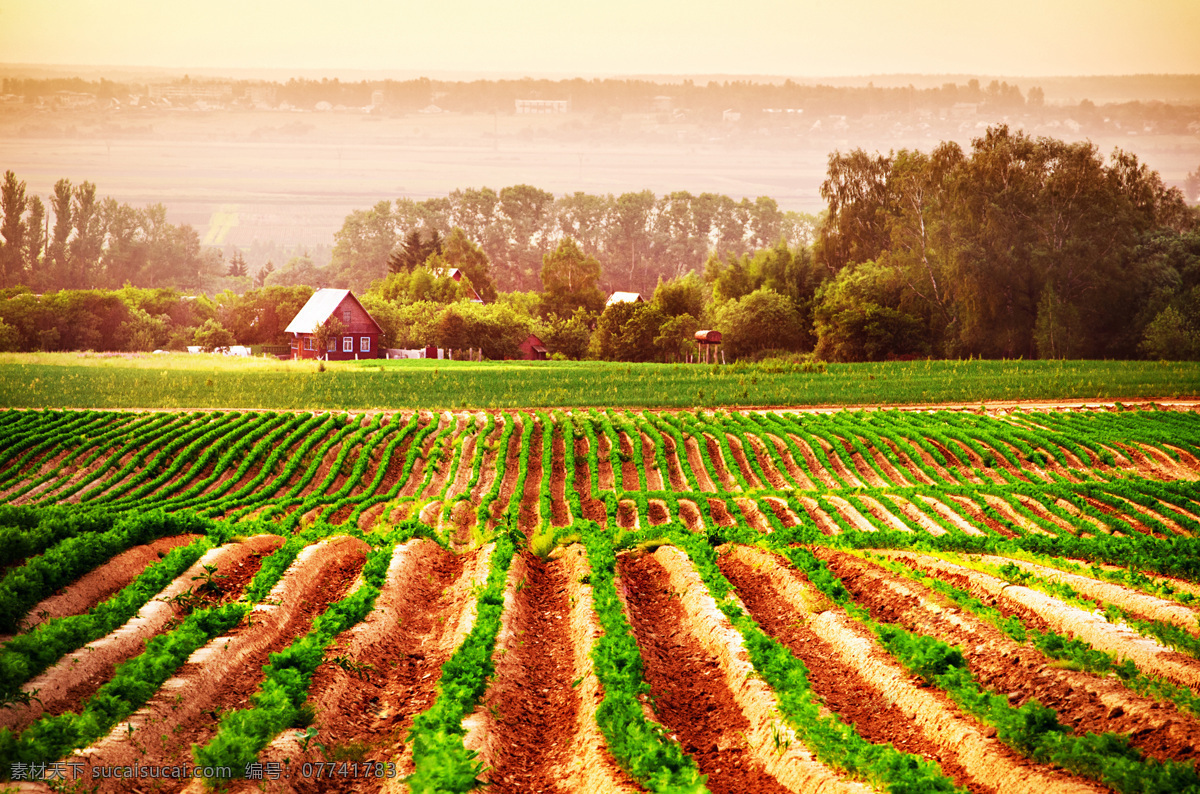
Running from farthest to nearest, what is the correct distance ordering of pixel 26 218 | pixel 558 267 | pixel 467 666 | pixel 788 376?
1. pixel 558 267
2. pixel 26 218
3. pixel 788 376
4. pixel 467 666

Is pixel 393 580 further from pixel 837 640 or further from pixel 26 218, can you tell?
pixel 26 218

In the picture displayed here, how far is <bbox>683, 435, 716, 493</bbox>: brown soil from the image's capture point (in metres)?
25.7

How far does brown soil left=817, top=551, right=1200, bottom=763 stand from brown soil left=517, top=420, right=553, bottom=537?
864 cm

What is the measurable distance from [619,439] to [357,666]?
21595 millimetres

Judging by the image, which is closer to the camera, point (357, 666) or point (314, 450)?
point (357, 666)

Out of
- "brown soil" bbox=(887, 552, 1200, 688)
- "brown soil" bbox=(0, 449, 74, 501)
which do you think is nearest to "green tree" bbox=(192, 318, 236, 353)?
"brown soil" bbox=(0, 449, 74, 501)

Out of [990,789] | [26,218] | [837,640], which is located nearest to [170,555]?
[837,640]

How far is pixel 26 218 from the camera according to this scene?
88.2 m

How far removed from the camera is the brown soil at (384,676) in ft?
23.2

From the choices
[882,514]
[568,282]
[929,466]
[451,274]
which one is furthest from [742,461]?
[451,274]

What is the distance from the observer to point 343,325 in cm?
6962

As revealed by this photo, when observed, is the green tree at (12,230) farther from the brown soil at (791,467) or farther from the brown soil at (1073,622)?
the brown soil at (1073,622)

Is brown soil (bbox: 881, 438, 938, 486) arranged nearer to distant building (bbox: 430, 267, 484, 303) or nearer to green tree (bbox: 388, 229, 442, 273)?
distant building (bbox: 430, 267, 484, 303)

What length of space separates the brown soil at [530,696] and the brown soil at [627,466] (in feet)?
43.9
